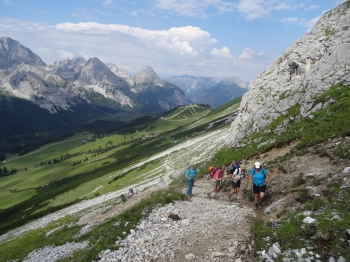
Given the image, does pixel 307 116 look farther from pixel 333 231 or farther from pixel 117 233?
pixel 117 233

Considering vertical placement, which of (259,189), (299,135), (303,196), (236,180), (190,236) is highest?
(299,135)

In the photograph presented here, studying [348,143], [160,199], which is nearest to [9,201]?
[160,199]

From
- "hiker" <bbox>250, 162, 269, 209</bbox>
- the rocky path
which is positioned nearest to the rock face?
"hiker" <bbox>250, 162, 269, 209</bbox>

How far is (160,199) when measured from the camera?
89.0 ft

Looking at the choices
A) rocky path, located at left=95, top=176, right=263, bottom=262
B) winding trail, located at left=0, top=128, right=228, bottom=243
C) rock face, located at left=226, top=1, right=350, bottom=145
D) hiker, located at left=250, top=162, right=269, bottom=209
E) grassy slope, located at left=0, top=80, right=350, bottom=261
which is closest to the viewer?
rocky path, located at left=95, top=176, right=263, bottom=262

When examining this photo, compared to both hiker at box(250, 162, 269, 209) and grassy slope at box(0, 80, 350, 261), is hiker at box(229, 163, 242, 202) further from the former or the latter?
grassy slope at box(0, 80, 350, 261)

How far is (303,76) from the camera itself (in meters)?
47.4

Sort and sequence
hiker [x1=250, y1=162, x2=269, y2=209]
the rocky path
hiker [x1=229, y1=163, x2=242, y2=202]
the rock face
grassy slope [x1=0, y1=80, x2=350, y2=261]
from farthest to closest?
the rock face < hiker [x1=229, y1=163, x2=242, y2=202] < hiker [x1=250, y1=162, x2=269, y2=209] < grassy slope [x1=0, y1=80, x2=350, y2=261] < the rocky path

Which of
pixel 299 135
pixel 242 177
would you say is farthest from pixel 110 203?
pixel 299 135

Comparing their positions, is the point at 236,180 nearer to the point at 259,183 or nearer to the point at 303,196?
the point at 259,183

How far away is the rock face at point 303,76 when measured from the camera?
41312mm

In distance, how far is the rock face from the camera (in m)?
41.3

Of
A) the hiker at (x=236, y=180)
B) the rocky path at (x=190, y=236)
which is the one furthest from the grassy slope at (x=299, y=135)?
the hiker at (x=236, y=180)

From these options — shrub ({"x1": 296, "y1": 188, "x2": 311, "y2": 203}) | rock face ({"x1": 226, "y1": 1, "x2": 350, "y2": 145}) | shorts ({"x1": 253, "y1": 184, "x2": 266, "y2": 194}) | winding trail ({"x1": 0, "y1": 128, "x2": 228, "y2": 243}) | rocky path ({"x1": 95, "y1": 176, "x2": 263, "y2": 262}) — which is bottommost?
winding trail ({"x1": 0, "y1": 128, "x2": 228, "y2": 243})
